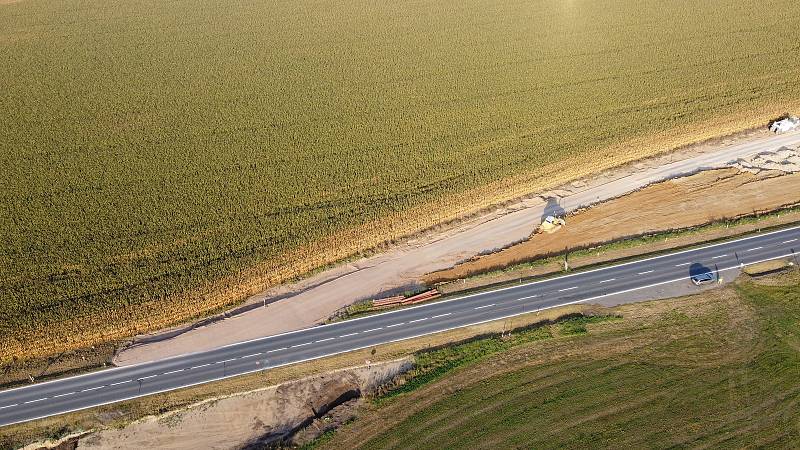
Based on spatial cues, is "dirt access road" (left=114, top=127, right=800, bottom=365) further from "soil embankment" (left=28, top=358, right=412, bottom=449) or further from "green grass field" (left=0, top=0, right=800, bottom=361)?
"soil embankment" (left=28, top=358, right=412, bottom=449)

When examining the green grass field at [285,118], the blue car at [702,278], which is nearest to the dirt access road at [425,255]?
the green grass field at [285,118]

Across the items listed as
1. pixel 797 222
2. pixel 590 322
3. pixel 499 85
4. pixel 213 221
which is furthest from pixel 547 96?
pixel 213 221

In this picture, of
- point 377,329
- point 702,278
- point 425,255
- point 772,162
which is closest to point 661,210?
point 702,278

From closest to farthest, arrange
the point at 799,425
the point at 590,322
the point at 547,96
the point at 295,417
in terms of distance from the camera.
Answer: the point at 799,425
the point at 295,417
the point at 590,322
the point at 547,96

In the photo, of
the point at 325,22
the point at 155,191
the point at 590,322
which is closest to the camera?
the point at 590,322

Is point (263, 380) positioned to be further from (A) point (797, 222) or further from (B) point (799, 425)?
(A) point (797, 222)

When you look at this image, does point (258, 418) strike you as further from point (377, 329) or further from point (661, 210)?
point (661, 210)
